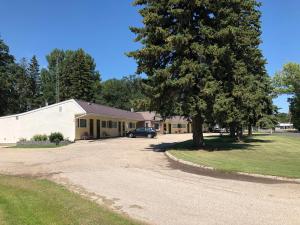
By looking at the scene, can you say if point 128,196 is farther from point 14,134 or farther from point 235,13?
point 14,134

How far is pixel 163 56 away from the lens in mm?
24625

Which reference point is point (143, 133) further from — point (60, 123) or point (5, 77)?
point (5, 77)

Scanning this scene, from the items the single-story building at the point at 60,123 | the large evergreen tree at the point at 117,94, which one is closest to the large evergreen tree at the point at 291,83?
the large evergreen tree at the point at 117,94

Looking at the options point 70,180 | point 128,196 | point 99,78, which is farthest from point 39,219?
point 99,78

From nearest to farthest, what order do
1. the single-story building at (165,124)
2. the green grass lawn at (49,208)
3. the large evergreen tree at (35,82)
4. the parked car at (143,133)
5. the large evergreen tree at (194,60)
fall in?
1. the green grass lawn at (49,208)
2. the large evergreen tree at (194,60)
3. the parked car at (143,133)
4. the single-story building at (165,124)
5. the large evergreen tree at (35,82)

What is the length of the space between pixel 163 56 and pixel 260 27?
1581cm

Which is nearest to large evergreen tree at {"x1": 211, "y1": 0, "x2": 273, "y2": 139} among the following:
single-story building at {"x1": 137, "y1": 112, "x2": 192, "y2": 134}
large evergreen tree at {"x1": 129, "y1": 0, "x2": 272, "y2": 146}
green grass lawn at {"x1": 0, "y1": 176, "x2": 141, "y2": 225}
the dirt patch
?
large evergreen tree at {"x1": 129, "y1": 0, "x2": 272, "y2": 146}

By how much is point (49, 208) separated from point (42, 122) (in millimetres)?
34357

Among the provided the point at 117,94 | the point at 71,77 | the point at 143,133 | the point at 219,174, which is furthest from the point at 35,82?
the point at 219,174

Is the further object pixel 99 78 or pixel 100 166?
pixel 99 78

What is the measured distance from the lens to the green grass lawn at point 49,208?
7.35 meters

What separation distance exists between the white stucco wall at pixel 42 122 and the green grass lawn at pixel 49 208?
28.4 m

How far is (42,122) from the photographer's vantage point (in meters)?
41.5

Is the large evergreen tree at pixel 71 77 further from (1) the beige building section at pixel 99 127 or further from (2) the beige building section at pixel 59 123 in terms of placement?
(2) the beige building section at pixel 59 123
